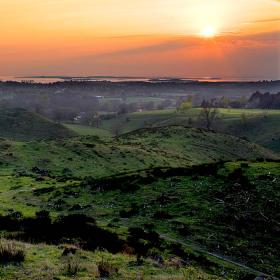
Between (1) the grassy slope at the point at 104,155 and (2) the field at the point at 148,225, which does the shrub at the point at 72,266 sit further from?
(1) the grassy slope at the point at 104,155

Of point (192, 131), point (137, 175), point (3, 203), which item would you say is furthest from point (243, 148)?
point (3, 203)

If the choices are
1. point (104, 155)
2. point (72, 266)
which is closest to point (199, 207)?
point (72, 266)

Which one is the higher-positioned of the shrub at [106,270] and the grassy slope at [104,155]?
the shrub at [106,270]

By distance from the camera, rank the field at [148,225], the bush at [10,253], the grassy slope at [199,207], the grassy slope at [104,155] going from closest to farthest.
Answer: the bush at [10,253]
the field at [148,225]
the grassy slope at [199,207]
the grassy slope at [104,155]

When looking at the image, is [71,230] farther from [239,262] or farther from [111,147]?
[111,147]

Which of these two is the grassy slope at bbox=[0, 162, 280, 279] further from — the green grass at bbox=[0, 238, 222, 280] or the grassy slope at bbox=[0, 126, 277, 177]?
the grassy slope at bbox=[0, 126, 277, 177]

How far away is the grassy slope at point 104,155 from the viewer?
68.1 meters

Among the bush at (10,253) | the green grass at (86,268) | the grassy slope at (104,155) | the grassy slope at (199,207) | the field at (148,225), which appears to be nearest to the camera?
the green grass at (86,268)

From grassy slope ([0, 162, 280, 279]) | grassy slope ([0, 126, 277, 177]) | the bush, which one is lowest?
grassy slope ([0, 126, 277, 177])

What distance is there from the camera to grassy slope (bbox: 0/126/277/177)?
2680 inches

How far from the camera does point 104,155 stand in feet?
253

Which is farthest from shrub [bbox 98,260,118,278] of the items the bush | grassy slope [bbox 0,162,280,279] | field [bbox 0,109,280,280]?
grassy slope [bbox 0,162,280,279]

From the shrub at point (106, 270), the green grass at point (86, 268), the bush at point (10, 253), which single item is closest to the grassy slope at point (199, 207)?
the green grass at point (86, 268)

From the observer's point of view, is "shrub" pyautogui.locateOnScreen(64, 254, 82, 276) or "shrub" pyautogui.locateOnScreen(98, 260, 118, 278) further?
"shrub" pyautogui.locateOnScreen(98, 260, 118, 278)
